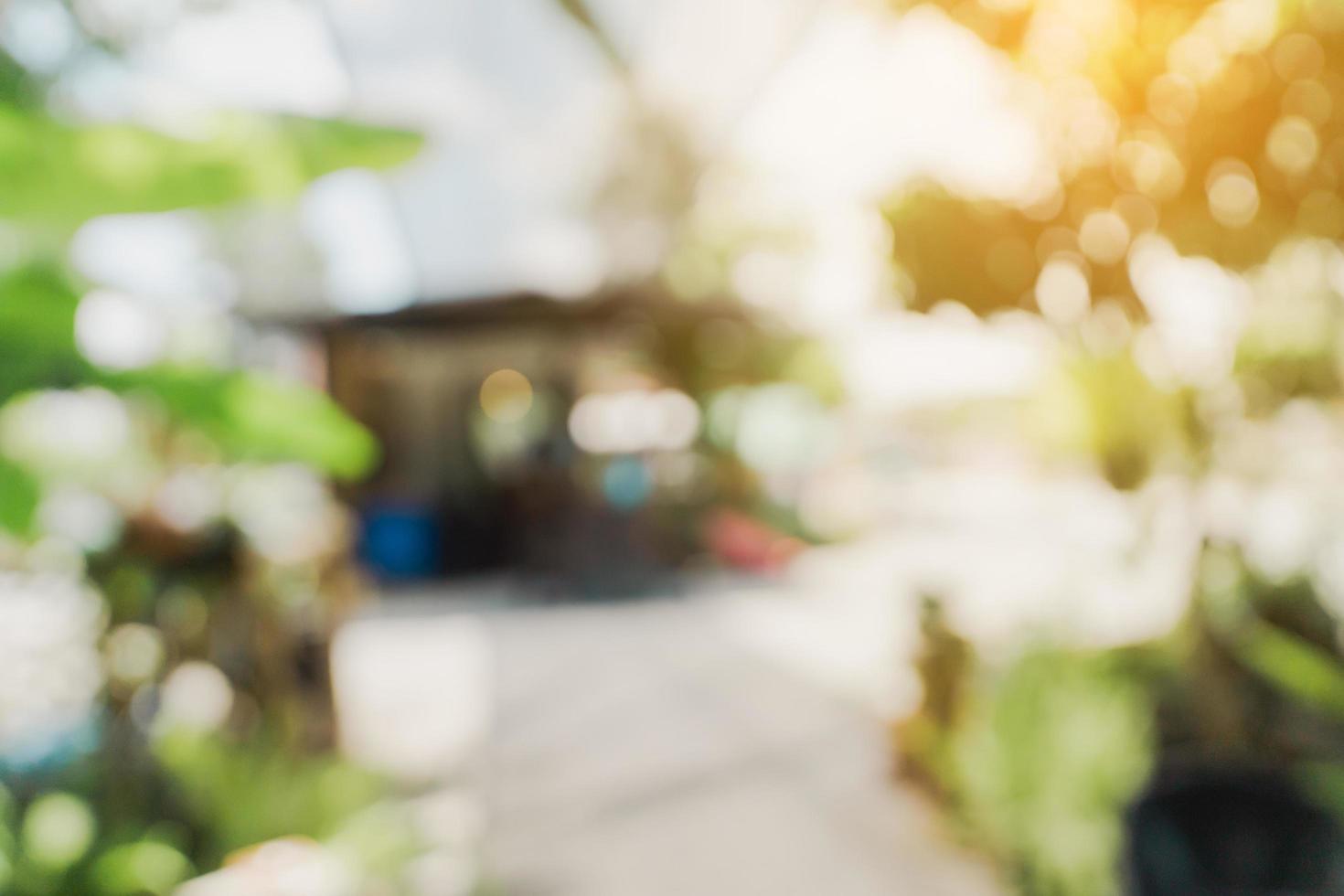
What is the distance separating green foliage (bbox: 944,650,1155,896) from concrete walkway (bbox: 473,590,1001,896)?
239 millimetres

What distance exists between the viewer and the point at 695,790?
12.6 ft

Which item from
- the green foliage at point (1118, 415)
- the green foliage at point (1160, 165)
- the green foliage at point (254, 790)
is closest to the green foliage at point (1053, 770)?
the green foliage at point (1118, 415)

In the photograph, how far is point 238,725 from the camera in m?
4.04

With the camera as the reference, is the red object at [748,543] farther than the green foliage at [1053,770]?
Yes

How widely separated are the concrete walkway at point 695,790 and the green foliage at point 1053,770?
0.78ft

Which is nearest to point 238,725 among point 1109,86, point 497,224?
point 1109,86

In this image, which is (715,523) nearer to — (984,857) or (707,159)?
(707,159)

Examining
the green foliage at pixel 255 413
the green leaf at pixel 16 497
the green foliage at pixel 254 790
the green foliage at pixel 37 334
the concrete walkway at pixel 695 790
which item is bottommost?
the concrete walkway at pixel 695 790

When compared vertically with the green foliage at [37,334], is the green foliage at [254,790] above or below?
below

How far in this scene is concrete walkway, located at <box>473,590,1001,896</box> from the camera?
10.2ft

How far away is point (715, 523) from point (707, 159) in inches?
175

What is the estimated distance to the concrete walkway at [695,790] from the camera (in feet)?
10.2

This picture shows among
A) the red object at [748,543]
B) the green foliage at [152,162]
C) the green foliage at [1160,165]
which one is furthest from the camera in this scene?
the red object at [748,543]

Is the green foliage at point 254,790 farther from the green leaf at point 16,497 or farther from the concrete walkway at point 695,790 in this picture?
the green leaf at point 16,497
